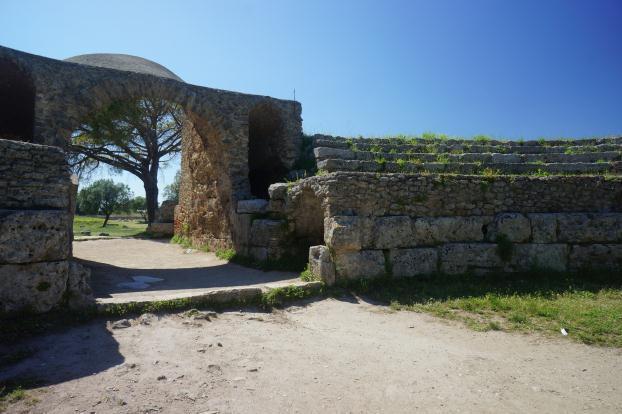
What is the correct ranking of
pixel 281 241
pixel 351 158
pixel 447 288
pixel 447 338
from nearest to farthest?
1. pixel 447 338
2. pixel 447 288
3. pixel 281 241
4. pixel 351 158

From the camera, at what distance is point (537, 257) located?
25.0ft

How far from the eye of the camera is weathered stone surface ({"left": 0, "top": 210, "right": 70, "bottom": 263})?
454cm

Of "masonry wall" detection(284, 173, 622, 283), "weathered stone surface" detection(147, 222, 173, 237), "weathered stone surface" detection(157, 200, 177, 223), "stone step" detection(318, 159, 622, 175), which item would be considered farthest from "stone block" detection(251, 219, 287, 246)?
"weathered stone surface" detection(157, 200, 177, 223)

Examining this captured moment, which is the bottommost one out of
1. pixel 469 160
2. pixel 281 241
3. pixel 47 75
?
pixel 281 241

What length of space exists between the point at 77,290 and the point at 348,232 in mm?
4327

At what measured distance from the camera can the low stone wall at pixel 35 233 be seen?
4559mm

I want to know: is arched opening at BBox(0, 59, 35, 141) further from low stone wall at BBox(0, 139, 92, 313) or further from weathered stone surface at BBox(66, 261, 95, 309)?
weathered stone surface at BBox(66, 261, 95, 309)

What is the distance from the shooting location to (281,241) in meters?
8.78

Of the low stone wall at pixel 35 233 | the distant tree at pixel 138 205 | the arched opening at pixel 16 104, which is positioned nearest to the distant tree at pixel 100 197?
the distant tree at pixel 138 205

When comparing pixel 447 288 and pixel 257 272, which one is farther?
pixel 257 272

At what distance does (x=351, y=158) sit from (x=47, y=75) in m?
7.06

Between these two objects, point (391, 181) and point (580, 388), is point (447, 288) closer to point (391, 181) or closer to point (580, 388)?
point (391, 181)

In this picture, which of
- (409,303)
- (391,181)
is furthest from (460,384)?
(391,181)

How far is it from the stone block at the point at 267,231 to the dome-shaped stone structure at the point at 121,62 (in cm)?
645
